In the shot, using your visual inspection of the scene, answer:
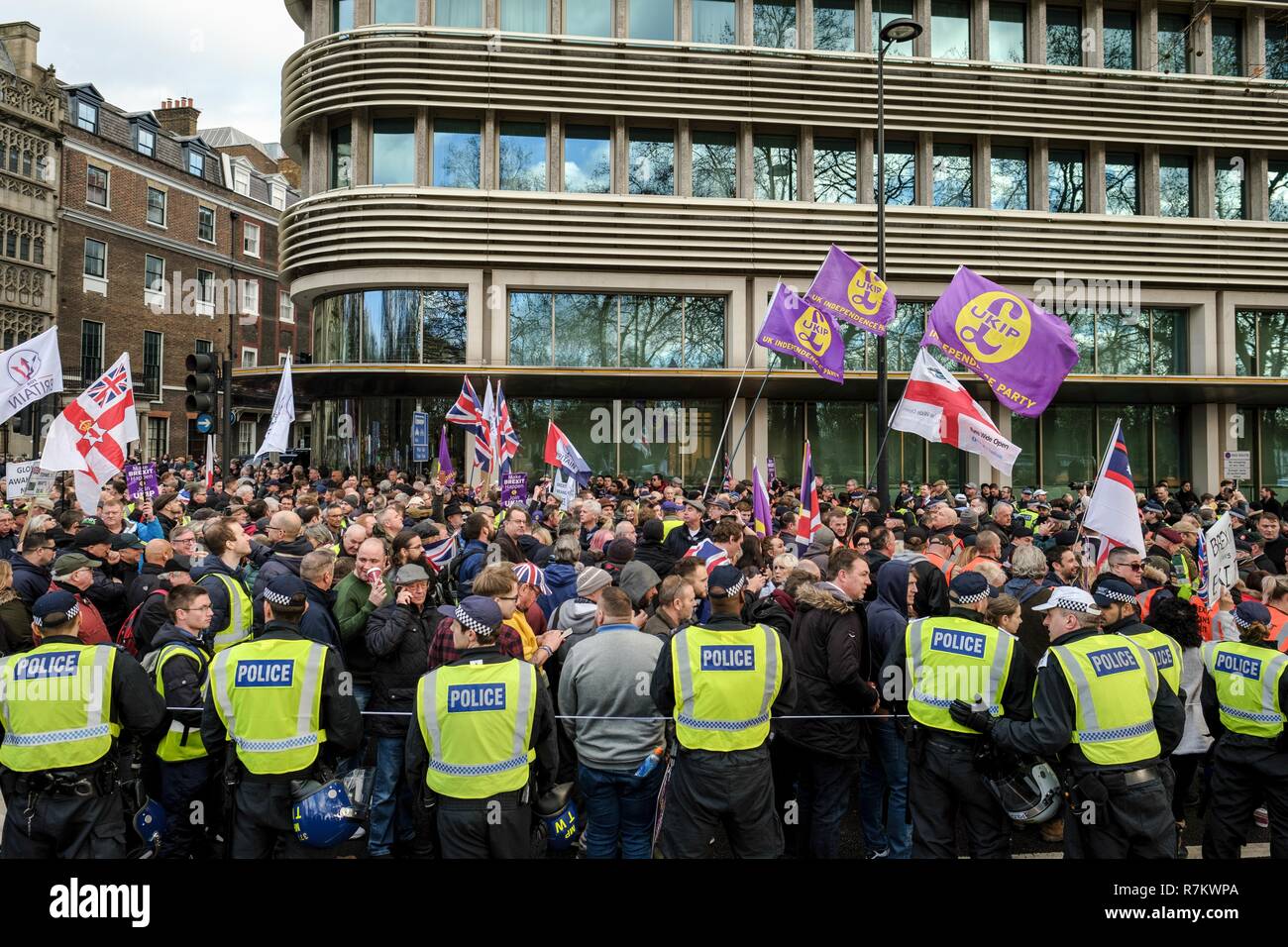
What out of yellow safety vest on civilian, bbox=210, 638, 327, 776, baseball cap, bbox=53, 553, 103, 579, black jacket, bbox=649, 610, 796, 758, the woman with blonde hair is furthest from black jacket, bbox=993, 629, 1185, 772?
the woman with blonde hair

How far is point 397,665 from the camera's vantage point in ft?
19.4

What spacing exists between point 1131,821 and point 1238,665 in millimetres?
1253

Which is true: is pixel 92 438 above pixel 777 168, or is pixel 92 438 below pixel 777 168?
below

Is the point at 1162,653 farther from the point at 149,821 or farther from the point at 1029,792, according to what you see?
the point at 149,821

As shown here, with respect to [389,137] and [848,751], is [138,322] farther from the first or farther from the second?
[848,751]

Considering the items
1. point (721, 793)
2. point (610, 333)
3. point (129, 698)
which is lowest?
point (721, 793)

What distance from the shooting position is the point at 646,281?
2509 centimetres

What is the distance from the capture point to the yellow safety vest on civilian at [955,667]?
4.95 metres

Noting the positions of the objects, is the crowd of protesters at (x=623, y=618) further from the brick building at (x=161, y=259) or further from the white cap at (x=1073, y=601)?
the brick building at (x=161, y=259)

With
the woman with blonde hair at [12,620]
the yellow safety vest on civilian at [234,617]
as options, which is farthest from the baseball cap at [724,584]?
the woman with blonde hair at [12,620]

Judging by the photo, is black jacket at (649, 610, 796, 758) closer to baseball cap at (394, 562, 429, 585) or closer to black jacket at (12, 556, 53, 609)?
baseball cap at (394, 562, 429, 585)

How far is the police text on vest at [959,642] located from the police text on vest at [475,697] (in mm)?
2363

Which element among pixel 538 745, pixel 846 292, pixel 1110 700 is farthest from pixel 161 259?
pixel 1110 700
